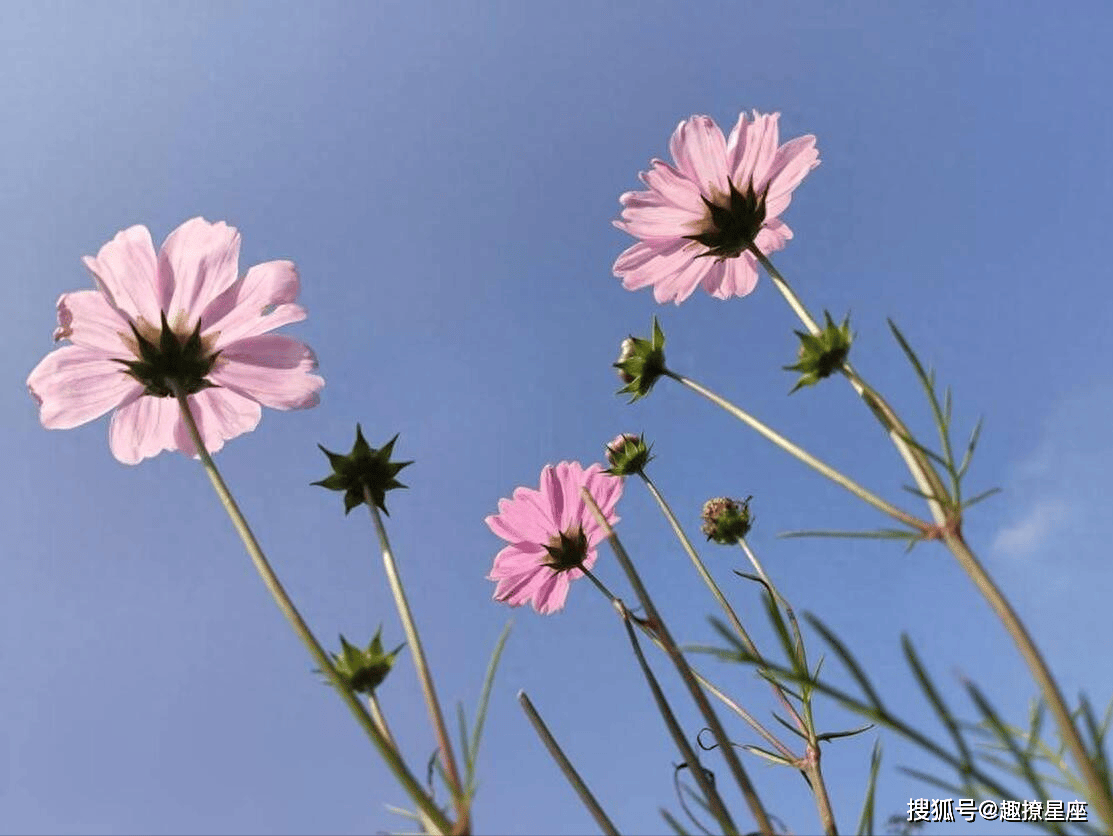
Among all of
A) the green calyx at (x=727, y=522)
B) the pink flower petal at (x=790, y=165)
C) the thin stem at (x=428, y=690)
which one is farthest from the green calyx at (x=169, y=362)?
the green calyx at (x=727, y=522)

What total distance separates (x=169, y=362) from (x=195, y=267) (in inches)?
4.4

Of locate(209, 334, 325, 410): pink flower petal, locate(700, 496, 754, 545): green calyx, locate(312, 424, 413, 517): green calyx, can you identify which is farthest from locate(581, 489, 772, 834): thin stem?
locate(700, 496, 754, 545): green calyx

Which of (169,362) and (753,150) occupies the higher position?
(753,150)

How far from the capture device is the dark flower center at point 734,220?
3.91 ft

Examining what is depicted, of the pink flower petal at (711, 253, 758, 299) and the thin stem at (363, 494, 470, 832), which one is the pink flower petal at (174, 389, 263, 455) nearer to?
the thin stem at (363, 494, 470, 832)

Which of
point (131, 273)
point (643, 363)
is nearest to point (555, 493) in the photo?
point (643, 363)

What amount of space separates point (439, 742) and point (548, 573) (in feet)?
2.77

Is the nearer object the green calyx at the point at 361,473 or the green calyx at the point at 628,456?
the green calyx at the point at 361,473

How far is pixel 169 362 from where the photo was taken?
1.02m

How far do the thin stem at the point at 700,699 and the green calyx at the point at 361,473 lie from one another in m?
0.28

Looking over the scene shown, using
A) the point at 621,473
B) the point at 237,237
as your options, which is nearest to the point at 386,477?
the point at 237,237

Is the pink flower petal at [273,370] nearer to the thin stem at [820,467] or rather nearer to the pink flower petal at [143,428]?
the pink flower petal at [143,428]

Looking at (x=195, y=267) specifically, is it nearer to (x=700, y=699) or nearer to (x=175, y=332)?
(x=175, y=332)

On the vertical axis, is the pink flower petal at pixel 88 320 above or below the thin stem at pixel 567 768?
above
